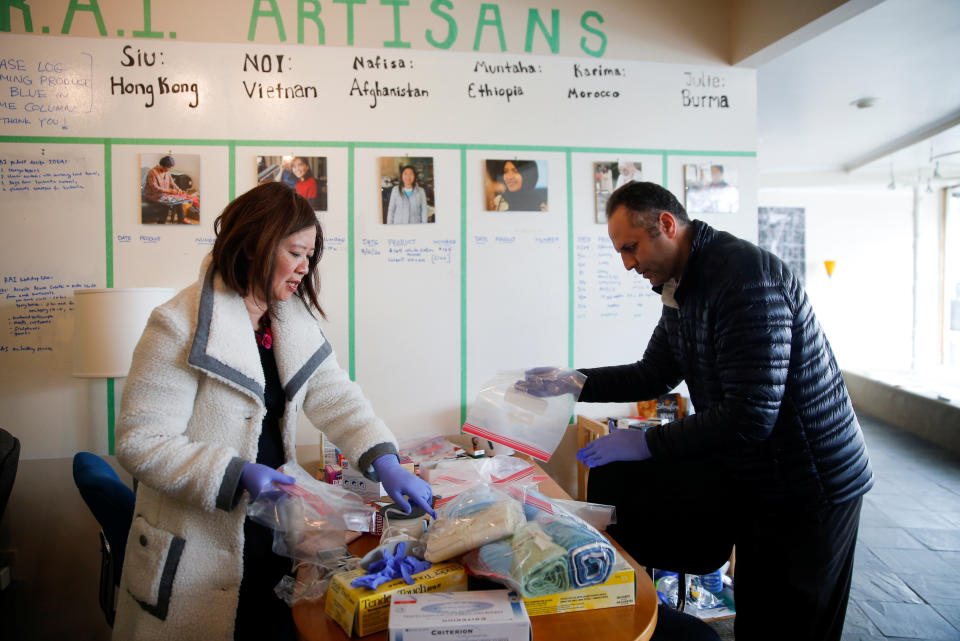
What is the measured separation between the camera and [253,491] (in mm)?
1196

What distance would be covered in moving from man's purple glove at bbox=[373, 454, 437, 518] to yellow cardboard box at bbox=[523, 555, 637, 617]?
382 millimetres

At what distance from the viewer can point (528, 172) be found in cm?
261

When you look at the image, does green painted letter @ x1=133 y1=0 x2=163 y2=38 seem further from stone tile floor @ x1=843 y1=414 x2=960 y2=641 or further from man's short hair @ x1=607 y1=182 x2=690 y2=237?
stone tile floor @ x1=843 y1=414 x2=960 y2=641

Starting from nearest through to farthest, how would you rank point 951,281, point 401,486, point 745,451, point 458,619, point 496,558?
point 458,619, point 496,558, point 401,486, point 745,451, point 951,281

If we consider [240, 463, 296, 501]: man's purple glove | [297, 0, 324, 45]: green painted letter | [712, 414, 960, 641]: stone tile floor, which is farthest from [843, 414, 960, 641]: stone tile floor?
[297, 0, 324, 45]: green painted letter

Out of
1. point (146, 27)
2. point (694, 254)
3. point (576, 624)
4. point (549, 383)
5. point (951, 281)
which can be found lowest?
point (576, 624)

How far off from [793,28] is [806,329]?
1.64 m

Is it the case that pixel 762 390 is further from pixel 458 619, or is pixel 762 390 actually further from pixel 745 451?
pixel 458 619

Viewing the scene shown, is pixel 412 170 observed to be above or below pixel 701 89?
below

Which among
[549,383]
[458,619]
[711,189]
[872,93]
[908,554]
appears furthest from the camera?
[872,93]

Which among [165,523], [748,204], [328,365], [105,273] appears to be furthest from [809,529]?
[105,273]

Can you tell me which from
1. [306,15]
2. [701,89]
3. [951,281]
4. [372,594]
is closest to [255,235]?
[372,594]

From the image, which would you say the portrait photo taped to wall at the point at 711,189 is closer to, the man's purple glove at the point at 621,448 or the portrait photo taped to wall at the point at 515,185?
the portrait photo taped to wall at the point at 515,185

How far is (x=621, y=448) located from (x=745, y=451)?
12.7 inches
